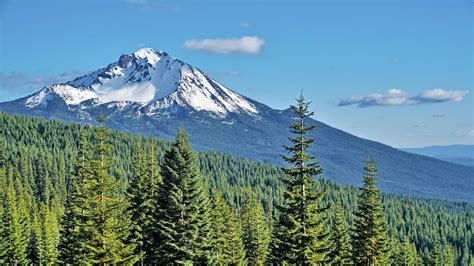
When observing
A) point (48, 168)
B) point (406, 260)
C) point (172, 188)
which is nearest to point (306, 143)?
point (172, 188)

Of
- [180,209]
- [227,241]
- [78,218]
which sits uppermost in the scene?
[180,209]

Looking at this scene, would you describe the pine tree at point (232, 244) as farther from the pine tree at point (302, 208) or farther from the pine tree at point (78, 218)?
the pine tree at point (302, 208)

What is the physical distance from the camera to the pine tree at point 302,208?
3591cm

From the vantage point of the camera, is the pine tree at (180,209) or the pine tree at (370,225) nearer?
the pine tree at (180,209)

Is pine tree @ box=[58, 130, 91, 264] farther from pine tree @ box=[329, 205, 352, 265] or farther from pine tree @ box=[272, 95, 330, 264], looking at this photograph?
pine tree @ box=[329, 205, 352, 265]

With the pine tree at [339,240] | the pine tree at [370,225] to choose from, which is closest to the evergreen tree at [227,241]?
the pine tree at [339,240]

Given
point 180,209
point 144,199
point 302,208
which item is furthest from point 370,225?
point 144,199

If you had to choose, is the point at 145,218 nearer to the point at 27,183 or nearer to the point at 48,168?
the point at 27,183

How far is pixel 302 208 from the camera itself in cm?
3641

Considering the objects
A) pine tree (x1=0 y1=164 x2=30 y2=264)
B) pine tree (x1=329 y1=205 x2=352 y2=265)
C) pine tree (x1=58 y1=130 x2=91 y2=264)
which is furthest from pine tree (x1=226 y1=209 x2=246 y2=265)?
pine tree (x1=0 y1=164 x2=30 y2=264)

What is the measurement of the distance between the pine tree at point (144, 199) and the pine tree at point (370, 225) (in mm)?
18880

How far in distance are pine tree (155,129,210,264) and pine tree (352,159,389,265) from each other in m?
14.2

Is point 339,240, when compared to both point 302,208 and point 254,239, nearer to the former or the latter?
point 254,239

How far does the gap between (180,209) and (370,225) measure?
56.2 feet
